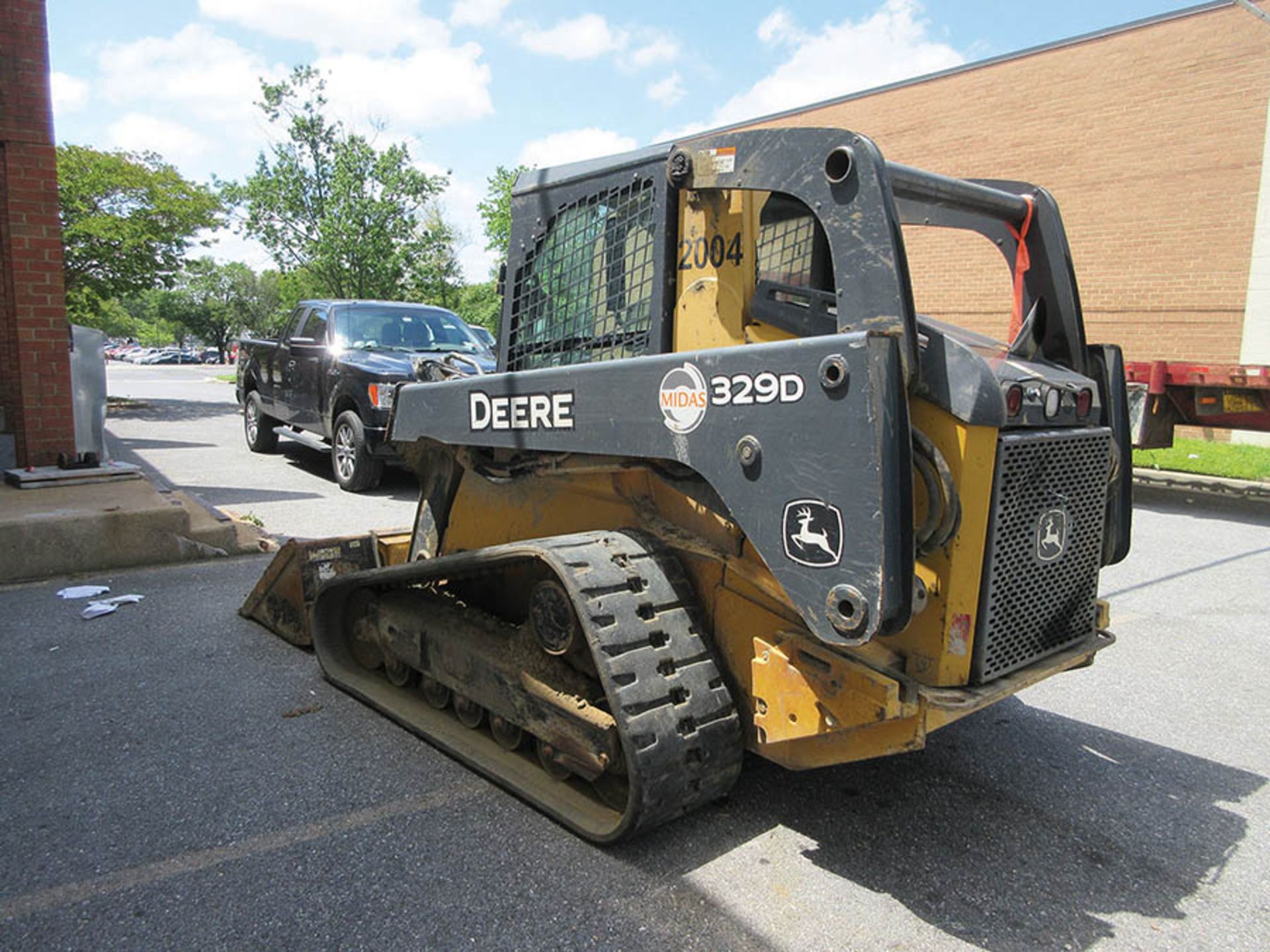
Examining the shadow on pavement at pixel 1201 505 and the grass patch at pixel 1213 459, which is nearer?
the shadow on pavement at pixel 1201 505

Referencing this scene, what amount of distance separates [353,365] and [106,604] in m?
4.40

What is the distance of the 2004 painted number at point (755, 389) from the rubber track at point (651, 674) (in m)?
0.68

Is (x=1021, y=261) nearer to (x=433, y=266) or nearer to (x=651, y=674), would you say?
(x=651, y=674)

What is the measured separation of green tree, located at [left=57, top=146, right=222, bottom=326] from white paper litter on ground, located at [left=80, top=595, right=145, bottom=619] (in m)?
13.5

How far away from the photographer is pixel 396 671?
411cm

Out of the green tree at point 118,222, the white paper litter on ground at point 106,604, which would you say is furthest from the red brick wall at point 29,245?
the green tree at point 118,222

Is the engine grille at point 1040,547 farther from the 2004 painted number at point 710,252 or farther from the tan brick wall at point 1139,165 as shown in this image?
the tan brick wall at point 1139,165

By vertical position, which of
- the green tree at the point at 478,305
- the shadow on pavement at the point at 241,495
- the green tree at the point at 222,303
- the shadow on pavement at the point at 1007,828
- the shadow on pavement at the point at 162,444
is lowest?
the shadow on pavement at the point at 1007,828

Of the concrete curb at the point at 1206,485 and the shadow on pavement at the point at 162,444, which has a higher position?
the shadow on pavement at the point at 162,444

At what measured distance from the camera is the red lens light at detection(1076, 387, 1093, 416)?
2977 mm

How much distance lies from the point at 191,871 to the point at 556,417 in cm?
183

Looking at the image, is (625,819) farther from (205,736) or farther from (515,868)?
(205,736)

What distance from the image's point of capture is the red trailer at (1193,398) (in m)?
9.16

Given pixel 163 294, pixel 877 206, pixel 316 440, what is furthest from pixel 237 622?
pixel 163 294
